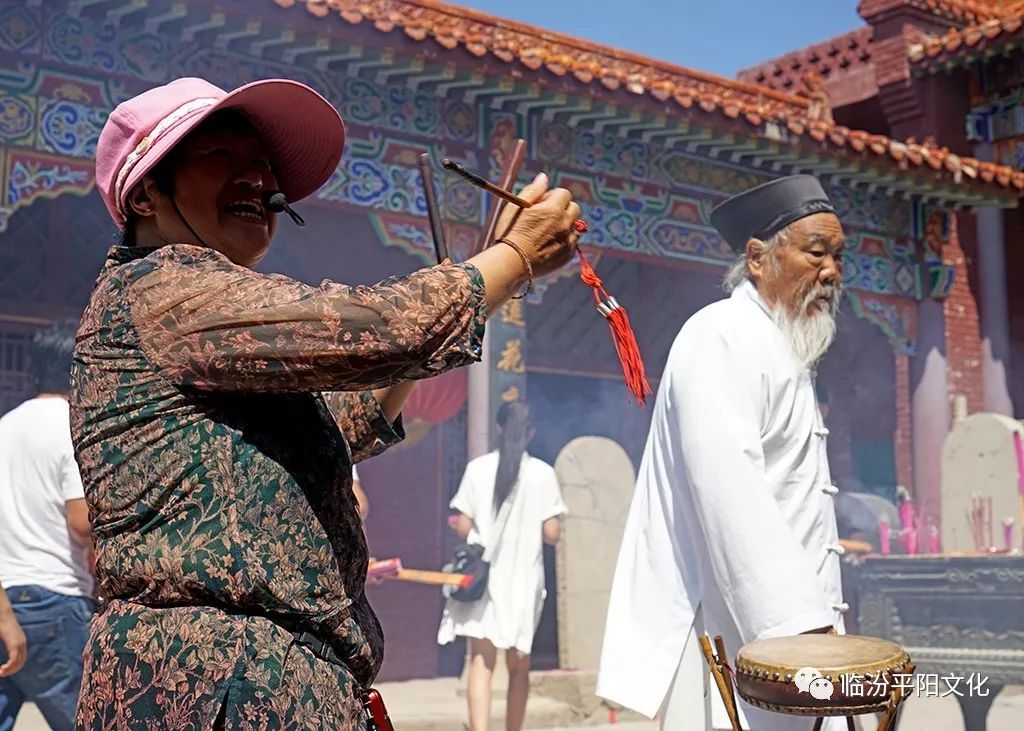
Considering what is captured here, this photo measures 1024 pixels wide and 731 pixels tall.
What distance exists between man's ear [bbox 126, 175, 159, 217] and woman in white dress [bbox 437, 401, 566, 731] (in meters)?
4.55

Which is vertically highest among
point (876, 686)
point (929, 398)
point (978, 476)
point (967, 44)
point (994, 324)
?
point (967, 44)

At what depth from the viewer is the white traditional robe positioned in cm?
287

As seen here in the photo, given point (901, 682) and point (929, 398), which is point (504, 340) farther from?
point (901, 682)

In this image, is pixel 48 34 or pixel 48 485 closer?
pixel 48 485

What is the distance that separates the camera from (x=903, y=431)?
11.1m

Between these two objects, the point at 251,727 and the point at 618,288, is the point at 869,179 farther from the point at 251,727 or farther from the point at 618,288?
the point at 251,727

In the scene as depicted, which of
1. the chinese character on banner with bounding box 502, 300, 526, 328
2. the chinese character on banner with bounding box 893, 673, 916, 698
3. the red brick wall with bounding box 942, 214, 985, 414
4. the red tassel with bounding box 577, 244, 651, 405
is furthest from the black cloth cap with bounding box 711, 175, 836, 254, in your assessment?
the red brick wall with bounding box 942, 214, 985, 414

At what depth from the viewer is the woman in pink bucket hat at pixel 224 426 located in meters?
1.55

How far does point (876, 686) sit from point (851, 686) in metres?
0.05

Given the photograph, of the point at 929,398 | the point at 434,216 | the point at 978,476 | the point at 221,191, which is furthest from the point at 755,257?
the point at 929,398

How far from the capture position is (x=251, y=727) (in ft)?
5.16

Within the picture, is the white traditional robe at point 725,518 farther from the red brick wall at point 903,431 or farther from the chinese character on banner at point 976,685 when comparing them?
the red brick wall at point 903,431

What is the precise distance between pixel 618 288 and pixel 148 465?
896cm

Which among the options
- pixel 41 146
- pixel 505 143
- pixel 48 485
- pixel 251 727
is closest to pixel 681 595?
pixel 251 727
